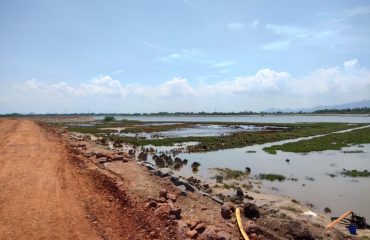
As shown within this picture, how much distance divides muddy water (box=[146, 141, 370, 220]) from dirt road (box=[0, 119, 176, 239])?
9.23m

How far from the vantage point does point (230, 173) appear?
23891 mm

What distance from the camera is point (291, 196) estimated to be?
17844 millimetres

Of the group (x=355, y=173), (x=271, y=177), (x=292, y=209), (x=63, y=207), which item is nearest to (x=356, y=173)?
(x=355, y=173)

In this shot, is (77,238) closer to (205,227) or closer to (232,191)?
(205,227)

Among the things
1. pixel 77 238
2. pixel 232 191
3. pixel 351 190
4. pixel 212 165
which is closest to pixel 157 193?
pixel 77 238

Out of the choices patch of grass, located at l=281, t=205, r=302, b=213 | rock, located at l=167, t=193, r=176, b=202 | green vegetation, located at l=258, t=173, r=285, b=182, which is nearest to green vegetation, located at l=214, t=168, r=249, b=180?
green vegetation, located at l=258, t=173, r=285, b=182

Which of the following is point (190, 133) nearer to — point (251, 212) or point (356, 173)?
point (356, 173)

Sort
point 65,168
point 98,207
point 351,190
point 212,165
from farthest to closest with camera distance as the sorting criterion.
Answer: point 212,165 < point 351,190 < point 65,168 < point 98,207

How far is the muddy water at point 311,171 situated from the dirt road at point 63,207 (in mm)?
9231

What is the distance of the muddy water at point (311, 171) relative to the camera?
17.2m

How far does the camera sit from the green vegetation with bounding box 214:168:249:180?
2297cm

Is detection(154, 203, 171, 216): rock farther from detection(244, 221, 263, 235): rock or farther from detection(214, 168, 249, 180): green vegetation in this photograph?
detection(214, 168, 249, 180): green vegetation

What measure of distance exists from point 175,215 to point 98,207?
2.48 m

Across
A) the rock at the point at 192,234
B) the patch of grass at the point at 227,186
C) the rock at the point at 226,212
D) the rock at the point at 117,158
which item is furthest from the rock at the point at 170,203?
the rock at the point at 117,158
